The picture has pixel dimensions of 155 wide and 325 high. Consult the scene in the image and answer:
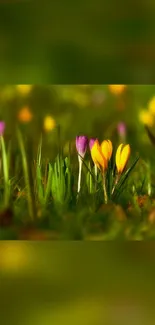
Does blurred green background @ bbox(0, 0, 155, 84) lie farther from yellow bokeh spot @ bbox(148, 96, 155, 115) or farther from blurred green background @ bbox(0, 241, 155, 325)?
blurred green background @ bbox(0, 241, 155, 325)

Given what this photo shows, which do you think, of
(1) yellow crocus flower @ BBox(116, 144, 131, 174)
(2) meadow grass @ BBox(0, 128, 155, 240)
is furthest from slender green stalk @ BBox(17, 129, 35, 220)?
(1) yellow crocus flower @ BBox(116, 144, 131, 174)

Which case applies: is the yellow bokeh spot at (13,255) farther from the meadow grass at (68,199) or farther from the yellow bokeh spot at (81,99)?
the yellow bokeh spot at (81,99)

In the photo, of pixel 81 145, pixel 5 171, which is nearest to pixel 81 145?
pixel 81 145

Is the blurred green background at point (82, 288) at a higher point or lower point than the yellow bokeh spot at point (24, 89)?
lower

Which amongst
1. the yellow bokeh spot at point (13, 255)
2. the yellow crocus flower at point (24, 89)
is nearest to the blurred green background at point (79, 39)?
the yellow crocus flower at point (24, 89)

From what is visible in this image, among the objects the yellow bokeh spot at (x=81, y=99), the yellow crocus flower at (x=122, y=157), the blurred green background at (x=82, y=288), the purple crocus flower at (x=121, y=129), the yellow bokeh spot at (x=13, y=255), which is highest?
the yellow bokeh spot at (x=81, y=99)

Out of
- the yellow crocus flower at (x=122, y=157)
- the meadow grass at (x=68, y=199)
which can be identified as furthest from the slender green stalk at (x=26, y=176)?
the yellow crocus flower at (x=122, y=157)

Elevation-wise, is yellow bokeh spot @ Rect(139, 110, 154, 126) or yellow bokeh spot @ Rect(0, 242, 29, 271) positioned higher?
yellow bokeh spot @ Rect(139, 110, 154, 126)

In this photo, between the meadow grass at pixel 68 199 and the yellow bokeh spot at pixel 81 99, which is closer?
the meadow grass at pixel 68 199
